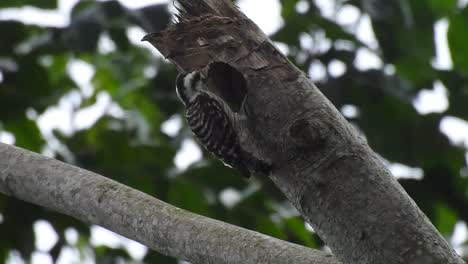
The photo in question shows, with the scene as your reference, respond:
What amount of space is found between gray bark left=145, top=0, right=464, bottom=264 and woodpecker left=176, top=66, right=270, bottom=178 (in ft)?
0.41

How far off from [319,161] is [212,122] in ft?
2.66

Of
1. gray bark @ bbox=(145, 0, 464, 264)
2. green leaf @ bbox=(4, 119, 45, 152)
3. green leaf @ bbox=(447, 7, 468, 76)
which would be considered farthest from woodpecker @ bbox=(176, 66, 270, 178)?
green leaf @ bbox=(447, 7, 468, 76)

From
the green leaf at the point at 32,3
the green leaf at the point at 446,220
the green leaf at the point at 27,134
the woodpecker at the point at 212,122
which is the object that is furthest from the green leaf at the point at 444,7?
the green leaf at the point at 27,134

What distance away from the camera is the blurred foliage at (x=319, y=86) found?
8.54 ft

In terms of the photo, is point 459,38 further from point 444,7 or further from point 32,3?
point 32,3

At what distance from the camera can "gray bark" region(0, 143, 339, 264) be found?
4.83ft

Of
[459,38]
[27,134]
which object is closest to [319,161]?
[459,38]

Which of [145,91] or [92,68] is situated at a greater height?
[145,91]

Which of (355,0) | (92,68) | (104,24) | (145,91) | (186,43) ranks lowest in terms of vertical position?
(92,68)

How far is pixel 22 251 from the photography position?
2.59 metres

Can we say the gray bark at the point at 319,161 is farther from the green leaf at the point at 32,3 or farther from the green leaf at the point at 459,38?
the green leaf at the point at 32,3

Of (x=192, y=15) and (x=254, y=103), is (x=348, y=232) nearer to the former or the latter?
(x=254, y=103)

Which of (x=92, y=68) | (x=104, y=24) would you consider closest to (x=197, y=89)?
(x=104, y=24)

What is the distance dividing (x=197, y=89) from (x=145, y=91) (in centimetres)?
82
